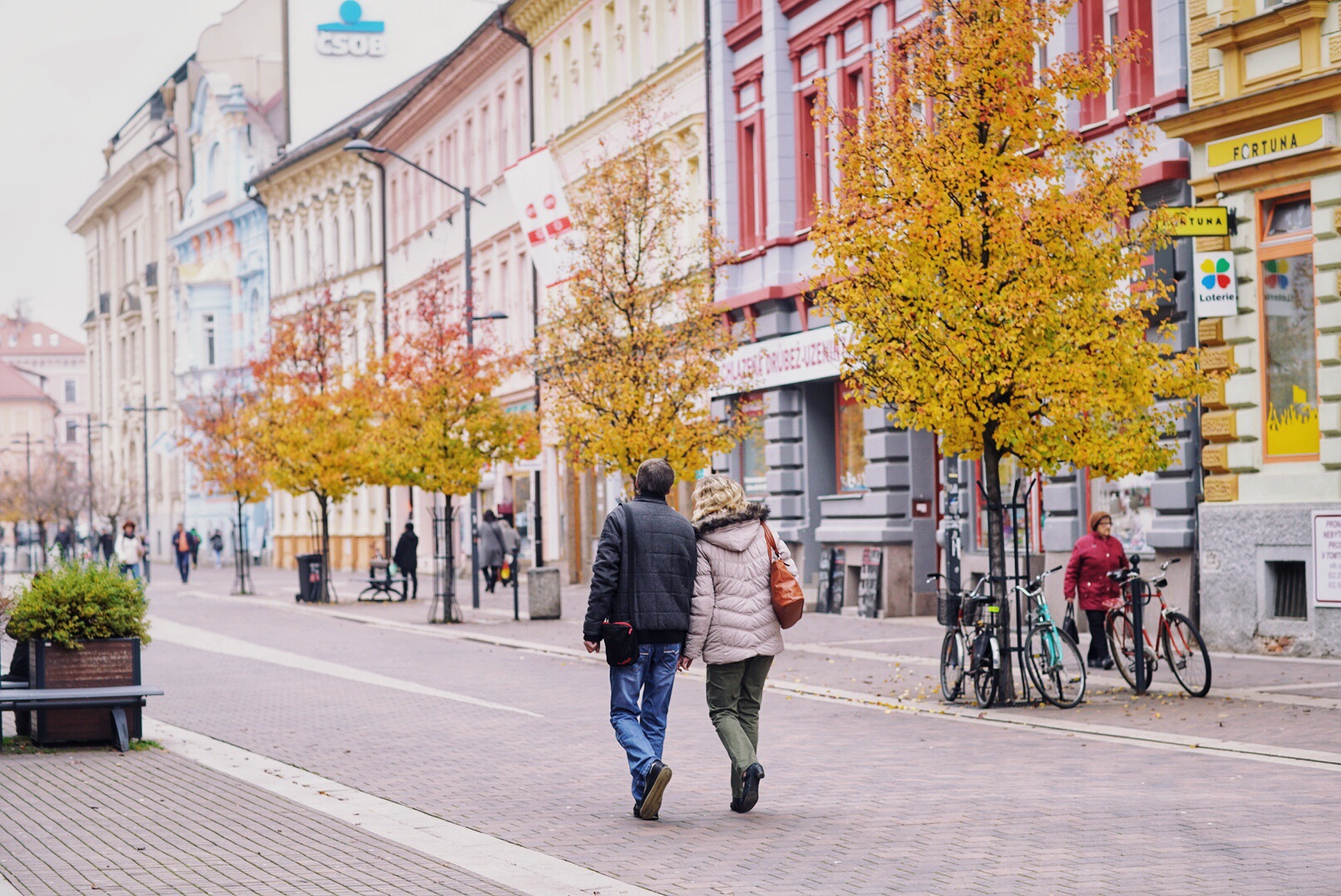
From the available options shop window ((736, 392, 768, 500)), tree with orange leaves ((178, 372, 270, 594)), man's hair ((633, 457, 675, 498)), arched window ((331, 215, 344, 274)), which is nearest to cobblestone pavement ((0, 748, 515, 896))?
man's hair ((633, 457, 675, 498))

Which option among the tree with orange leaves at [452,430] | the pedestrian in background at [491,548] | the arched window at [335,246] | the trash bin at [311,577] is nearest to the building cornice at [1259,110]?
the tree with orange leaves at [452,430]

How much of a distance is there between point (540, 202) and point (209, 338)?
49749mm

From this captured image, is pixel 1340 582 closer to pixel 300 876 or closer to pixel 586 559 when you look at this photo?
pixel 300 876

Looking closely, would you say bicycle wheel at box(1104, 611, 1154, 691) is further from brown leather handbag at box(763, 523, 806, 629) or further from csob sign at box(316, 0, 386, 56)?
csob sign at box(316, 0, 386, 56)

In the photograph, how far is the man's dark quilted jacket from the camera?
10414 millimetres

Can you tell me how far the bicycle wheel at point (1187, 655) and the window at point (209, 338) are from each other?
70.5 metres

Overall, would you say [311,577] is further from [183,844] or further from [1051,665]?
[183,844]

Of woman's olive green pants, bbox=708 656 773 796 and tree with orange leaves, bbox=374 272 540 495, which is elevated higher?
tree with orange leaves, bbox=374 272 540 495

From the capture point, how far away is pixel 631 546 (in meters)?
10.5

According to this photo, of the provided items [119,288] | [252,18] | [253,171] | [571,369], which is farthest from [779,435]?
[119,288]

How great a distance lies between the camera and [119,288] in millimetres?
101625

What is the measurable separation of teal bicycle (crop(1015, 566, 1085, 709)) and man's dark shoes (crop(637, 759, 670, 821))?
20.8 ft

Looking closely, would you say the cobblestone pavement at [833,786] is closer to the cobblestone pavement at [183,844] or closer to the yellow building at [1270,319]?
the cobblestone pavement at [183,844]

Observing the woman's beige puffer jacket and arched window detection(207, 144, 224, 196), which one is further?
arched window detection(207, 144, 224, 196)
